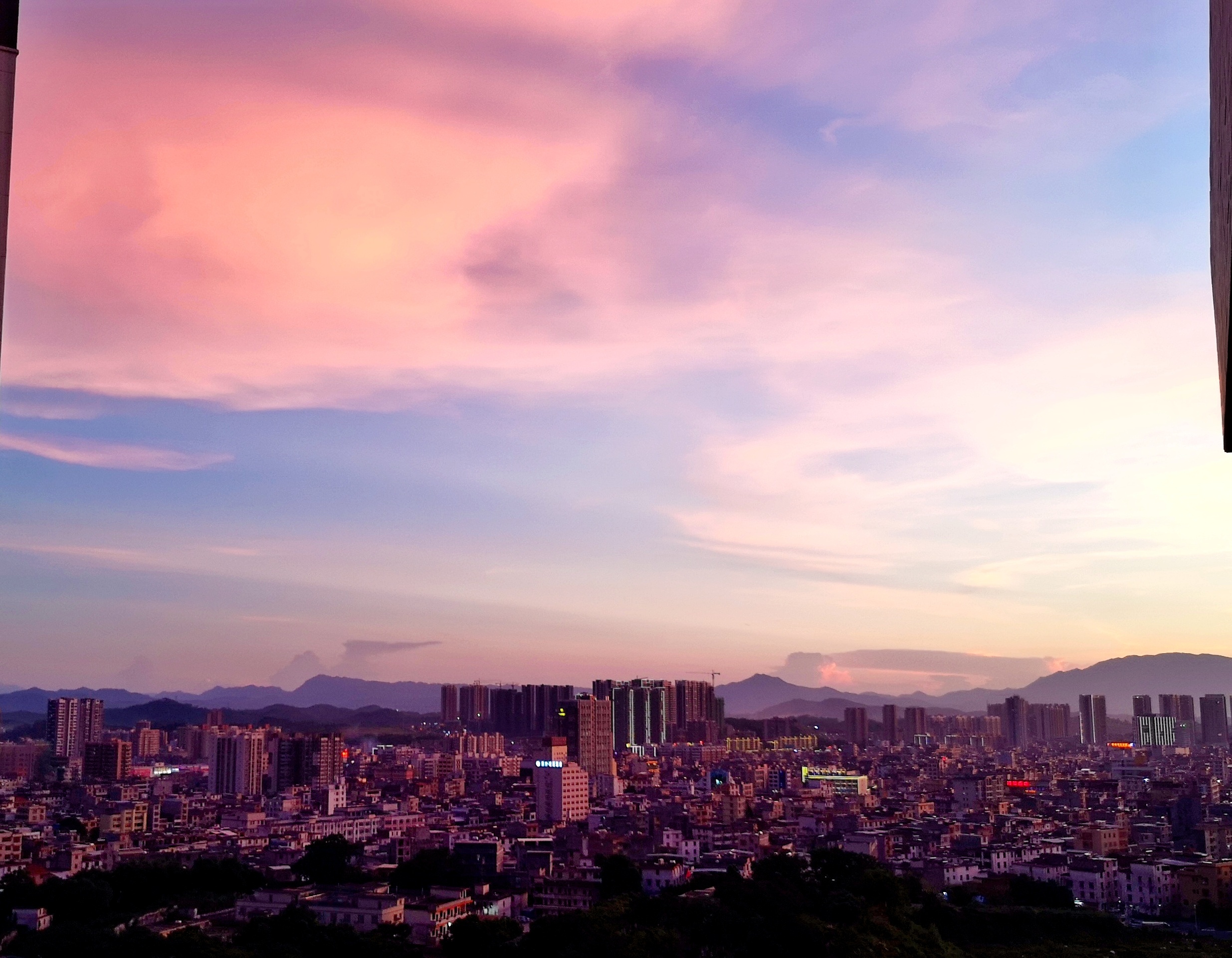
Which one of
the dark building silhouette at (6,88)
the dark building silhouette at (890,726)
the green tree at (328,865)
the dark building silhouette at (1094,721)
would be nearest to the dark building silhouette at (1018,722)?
the dark building silhouette at (1094,721)

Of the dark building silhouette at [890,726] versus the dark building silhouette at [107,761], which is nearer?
the dark building silhouette at [107,761]

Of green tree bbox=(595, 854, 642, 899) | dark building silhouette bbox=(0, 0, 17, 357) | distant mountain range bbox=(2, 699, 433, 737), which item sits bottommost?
green tree bbox=(595, 854, 642, 899)

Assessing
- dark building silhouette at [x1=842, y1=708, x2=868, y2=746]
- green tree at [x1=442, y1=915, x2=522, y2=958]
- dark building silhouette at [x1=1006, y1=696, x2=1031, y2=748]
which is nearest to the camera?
green tree at [x1=442, y1=915, x2=522, y2=958]

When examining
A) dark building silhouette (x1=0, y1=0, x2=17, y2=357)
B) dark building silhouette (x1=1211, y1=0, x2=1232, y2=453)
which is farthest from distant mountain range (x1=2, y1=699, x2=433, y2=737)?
dark building silhouette (x1=0, y1=0, x2=17, y2=357)

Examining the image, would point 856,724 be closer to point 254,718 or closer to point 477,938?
point 254,718

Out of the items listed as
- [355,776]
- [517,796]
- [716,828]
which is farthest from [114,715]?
[716,828]

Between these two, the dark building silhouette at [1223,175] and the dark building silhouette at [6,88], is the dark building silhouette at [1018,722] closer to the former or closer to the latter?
the dark building silhouette at [1223,175]

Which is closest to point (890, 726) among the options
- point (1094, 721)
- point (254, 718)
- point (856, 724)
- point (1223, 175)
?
point (856, 724)

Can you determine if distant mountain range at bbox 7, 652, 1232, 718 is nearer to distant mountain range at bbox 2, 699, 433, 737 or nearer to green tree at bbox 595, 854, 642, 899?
distant mountain range at bbox 2, 699, 433, 737

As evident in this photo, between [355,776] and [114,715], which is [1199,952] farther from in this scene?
[114,715]

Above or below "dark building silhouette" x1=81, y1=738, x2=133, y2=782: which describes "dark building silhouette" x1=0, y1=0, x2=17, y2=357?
above

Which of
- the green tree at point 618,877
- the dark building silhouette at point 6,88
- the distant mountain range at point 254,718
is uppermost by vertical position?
the dark building silhouette at point 6,88

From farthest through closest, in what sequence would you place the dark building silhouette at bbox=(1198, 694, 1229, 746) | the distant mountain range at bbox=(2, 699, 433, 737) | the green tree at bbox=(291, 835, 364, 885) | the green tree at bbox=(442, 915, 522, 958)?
1. the distant mountain range at bbox=(2, 699, 433, 737)
2. the dark building silhouette at bbox=(1198, 694, 1229, 746)
3. the green tree at bbox=(291, 835, 364, 885)
4. the green tree at bbox=(442, 915, 522, 958)
